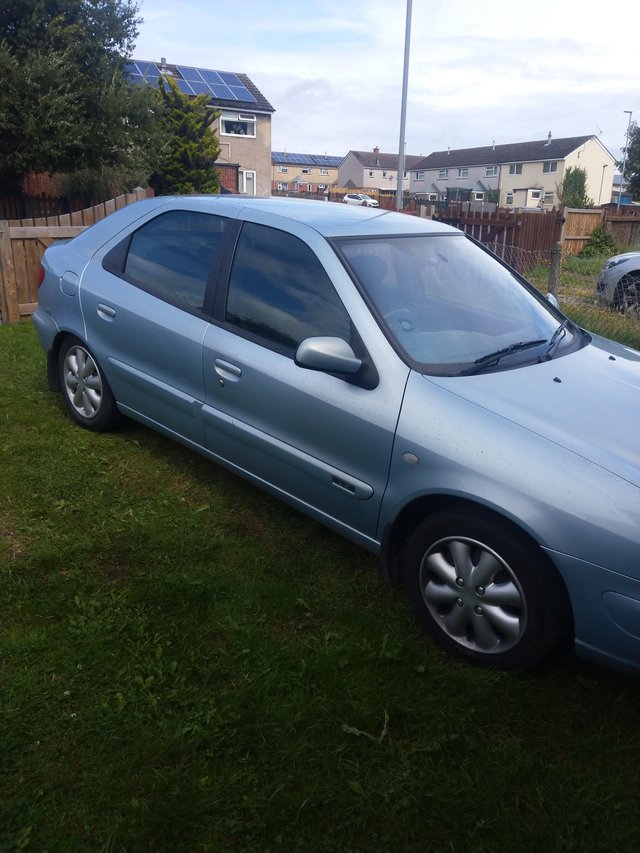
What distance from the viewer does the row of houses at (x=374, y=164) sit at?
38219 mm

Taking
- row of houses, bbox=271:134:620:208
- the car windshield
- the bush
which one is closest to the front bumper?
the car windshield

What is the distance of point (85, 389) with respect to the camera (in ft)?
15.9

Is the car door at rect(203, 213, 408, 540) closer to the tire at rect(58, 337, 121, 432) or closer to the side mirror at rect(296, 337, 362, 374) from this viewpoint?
the side mirror at rect(296, 337, 362, 374)

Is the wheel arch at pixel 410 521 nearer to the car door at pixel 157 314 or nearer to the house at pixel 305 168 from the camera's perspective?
the car door at pixel 157 314

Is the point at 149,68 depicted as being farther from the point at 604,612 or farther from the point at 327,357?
the point at 604,612

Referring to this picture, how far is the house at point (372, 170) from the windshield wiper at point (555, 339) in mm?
91097

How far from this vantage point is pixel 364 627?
310 centimetres

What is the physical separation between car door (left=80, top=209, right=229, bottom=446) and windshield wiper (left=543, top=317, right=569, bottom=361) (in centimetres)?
174

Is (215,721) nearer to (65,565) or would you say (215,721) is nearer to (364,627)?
(364,627)

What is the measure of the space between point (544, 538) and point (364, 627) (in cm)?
98

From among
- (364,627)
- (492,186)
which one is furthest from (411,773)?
(492,186)

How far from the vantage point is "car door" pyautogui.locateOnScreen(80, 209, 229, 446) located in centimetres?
390

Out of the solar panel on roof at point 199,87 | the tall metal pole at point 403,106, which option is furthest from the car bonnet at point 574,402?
the solar panel on roof at point 199,87

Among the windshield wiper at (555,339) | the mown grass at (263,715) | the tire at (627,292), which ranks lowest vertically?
the mown grass at (263,715)
